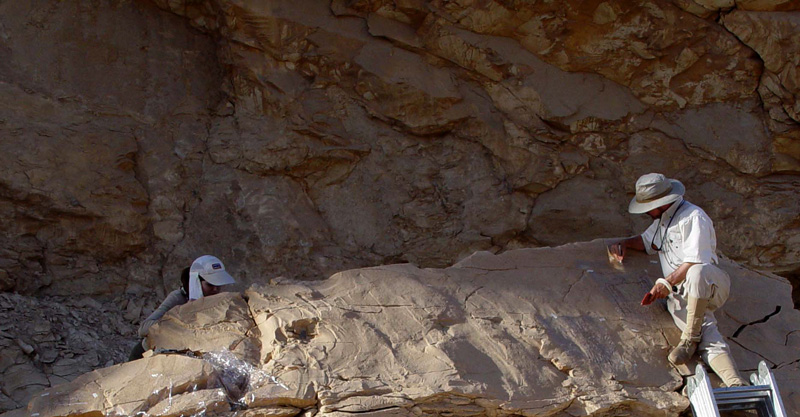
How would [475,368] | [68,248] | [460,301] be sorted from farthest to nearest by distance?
[68,248] → [460,301] → [475,368]

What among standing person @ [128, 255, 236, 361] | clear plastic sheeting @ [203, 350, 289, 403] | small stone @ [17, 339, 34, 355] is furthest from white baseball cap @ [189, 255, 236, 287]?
small stone @ [17, 339, 34, 355]

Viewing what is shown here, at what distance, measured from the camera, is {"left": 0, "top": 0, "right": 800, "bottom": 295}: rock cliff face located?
5.28 m

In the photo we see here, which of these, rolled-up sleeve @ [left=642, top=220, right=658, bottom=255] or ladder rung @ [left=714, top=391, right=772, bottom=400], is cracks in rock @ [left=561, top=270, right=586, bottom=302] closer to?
rolled-up sleeve @ [left=642, top=220, right=658, bottom=255]

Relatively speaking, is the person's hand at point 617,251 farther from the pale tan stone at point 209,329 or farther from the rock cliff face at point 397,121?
the rock cliff face at point 397,121

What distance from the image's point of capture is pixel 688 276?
310 cm

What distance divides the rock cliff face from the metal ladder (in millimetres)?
2814

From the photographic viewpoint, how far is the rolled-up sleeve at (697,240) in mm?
3131

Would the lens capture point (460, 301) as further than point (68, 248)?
No

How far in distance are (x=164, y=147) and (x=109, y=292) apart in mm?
1132

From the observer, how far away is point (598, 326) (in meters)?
3.25

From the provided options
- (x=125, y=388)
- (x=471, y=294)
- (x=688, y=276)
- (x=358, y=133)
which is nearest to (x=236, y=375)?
(x=125, y=388)

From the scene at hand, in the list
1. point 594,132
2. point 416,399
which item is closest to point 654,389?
point 416,399

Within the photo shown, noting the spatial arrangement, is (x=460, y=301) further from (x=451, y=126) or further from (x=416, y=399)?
(x=451, y=126)

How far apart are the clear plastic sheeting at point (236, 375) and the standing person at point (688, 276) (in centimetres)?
166
